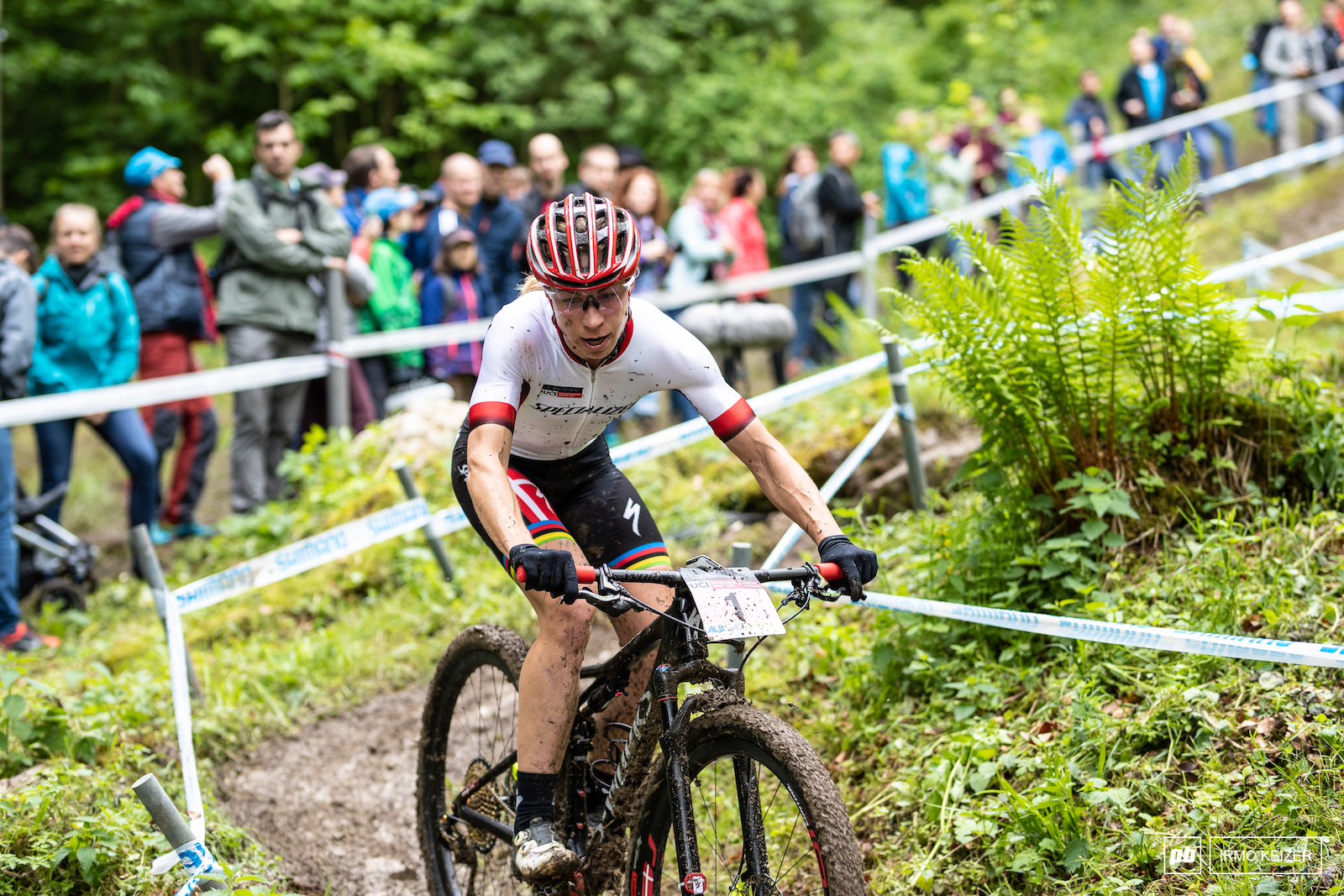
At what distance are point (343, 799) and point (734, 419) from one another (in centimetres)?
277

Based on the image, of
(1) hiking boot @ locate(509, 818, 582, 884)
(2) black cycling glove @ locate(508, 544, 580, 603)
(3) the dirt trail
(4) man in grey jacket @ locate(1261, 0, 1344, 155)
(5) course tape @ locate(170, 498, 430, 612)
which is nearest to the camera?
(2) black cycling glove @ locate(508, 544, 580, 603)

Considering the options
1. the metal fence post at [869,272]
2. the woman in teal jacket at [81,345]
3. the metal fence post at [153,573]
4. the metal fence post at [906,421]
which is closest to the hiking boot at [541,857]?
the metal fence post at [153,573]

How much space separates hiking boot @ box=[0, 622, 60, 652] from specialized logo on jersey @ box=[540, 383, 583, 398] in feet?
13.6

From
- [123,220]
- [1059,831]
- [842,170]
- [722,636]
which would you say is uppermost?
[123,220]

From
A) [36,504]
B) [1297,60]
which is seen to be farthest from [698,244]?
[1297,60]

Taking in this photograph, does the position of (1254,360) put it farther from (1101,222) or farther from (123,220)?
(123,220)

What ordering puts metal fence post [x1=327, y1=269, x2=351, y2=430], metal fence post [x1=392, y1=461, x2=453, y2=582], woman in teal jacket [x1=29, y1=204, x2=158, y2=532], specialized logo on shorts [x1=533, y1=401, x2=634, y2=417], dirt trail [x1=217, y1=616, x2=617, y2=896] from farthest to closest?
1. metal fence post [x1=327, y1=269, x2=351, y2=430]
2. woman in teal jacket [x1=29, y1=204, x2=158, y2=532]
3. metal fence post [x1=392, y1=461, x2=453, y2=582]
4. dirt trail [x1=217, y1=616, x2=617, y2=896]
5. specialized logo on shorts [x1=533, y1=401, x2=634, y2=417]

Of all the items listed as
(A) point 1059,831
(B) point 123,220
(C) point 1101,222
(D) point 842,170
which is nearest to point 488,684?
(A) point 1059,831

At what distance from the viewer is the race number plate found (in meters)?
2.86

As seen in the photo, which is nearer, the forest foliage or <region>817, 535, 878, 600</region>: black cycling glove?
<region>817, 535, 878, 600</region>: black cycling glove

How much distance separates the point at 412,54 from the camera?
57.0ft

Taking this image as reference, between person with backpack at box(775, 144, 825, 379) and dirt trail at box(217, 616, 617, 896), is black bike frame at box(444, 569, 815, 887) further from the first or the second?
person with backpack at box(775, 144, 825, 379)

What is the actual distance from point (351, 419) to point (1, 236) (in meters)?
2.56

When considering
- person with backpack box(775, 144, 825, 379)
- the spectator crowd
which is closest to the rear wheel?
the spectator crowd
